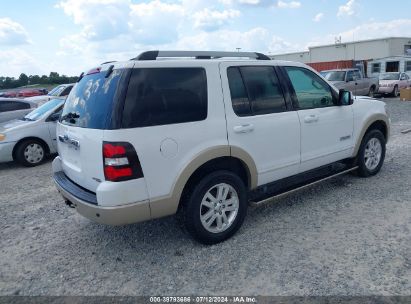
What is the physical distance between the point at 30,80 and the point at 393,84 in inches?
2082

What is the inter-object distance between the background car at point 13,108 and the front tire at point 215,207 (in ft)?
26.8

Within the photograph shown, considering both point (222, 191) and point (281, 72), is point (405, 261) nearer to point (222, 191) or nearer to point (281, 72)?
point (222, 191)

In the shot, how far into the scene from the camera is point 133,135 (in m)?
2.89

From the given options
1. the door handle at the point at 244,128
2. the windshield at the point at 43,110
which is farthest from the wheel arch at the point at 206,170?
the windshield at the point at 43,110

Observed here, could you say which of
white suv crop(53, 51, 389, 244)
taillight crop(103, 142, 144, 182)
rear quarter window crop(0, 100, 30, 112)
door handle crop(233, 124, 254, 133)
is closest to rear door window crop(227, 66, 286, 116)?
white suv crop(53, 51, 389, 244)

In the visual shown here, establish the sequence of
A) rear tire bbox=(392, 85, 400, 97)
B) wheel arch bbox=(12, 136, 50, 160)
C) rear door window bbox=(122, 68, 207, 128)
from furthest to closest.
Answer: rear tire bbox=(392, 85, 400, 97) → wheel arch bbox=(12, 136, 50, 160) → rear door window bbox=(122, 68, 207, 128)

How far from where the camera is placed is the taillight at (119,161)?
9.36ft

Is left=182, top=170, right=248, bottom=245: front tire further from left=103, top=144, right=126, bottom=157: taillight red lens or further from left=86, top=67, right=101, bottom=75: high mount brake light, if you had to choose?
left=86, top=67, right=101, bottom=75: high mount brake light

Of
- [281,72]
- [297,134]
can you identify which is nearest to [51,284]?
[297,134]

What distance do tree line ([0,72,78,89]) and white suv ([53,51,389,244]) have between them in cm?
5101

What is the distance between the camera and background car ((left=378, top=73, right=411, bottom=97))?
19375 millimetres

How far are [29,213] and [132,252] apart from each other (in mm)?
2108

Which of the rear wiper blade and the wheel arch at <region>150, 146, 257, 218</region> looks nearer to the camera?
the wheel arch at <region>150, 146, 257, 218</region>

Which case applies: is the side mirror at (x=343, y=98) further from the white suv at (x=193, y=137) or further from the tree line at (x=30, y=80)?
the tree line at (x=30, y=80)
